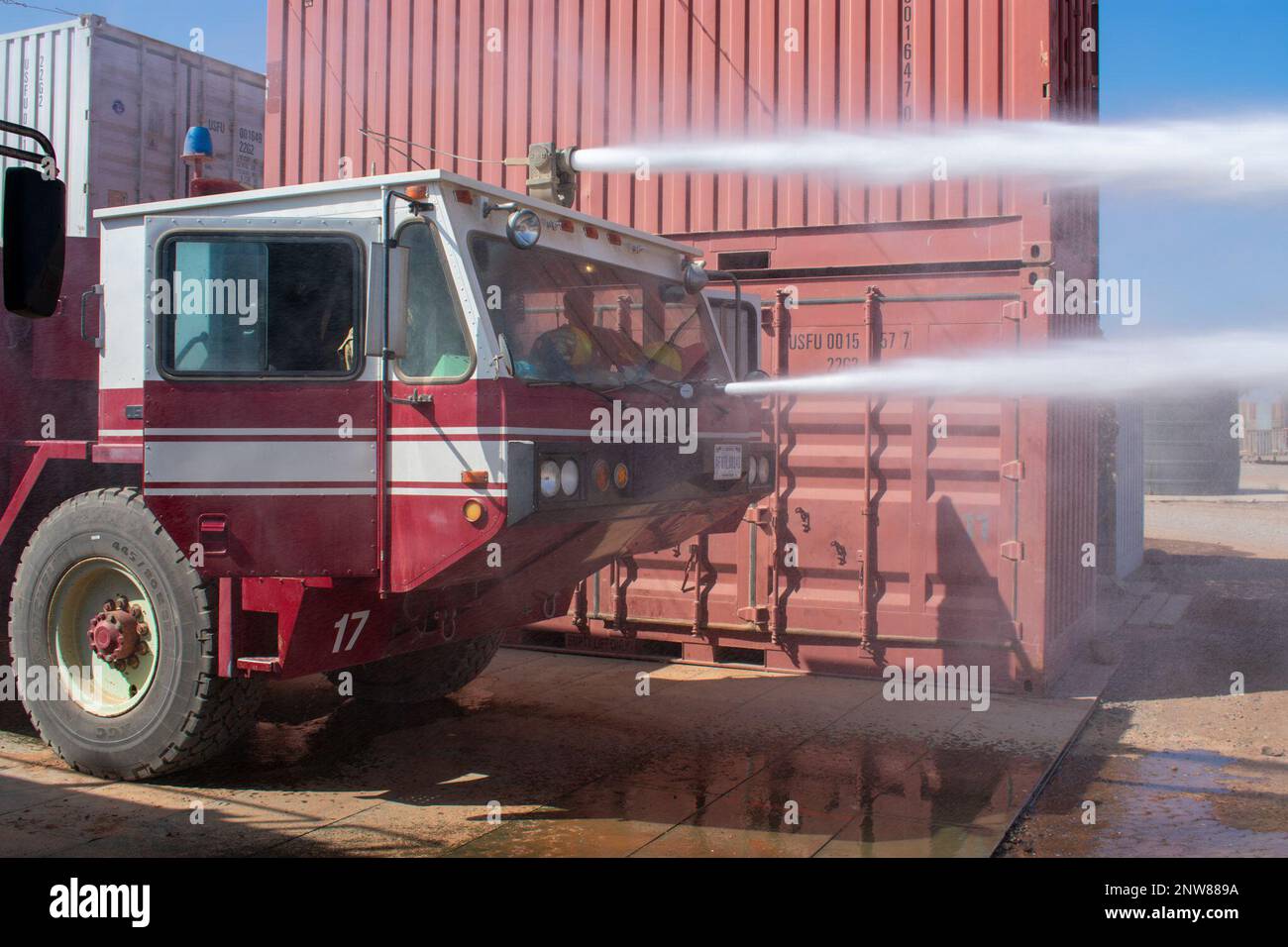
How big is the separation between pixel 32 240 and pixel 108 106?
Result: 25.8 ft

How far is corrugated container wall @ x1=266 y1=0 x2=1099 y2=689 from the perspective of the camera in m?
8.02

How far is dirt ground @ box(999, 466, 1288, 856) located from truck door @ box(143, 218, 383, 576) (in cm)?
343

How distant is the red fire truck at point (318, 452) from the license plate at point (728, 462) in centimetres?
7

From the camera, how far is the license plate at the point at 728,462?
6.14 meters

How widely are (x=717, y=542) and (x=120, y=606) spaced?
14.5 feet

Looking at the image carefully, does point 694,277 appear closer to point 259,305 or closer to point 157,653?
point 259,305

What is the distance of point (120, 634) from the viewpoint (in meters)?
5.70

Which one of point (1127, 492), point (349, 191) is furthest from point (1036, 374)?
point (1127, 492)

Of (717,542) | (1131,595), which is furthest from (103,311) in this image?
(1131,595)

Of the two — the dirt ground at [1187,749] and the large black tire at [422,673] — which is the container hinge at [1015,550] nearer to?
the dirt ground at [1187,749]

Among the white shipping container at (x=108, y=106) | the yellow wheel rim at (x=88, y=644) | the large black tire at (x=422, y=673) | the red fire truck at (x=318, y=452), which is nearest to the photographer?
the red fire truck at (x=318, y=452)

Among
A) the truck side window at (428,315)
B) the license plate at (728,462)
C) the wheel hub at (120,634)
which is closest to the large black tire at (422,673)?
the wheel hub at (120,634)

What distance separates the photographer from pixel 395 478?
5219mm

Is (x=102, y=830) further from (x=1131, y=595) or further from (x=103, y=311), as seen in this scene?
(x=1131, y=595)
